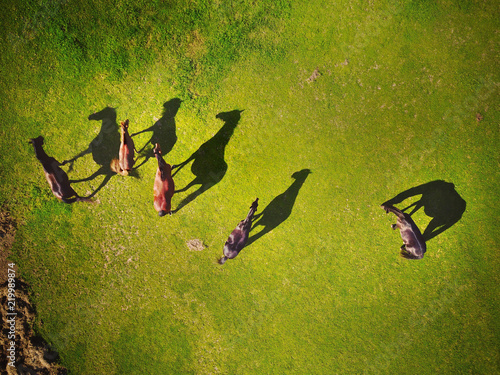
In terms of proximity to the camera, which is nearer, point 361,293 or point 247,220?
point 247,220

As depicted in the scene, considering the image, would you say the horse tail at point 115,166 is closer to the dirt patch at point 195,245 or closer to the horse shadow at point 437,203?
the dirt patch at point 195,245

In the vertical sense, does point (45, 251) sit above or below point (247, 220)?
above

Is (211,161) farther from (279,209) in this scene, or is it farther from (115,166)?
(115,166)

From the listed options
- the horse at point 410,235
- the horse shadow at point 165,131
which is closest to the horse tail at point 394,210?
the horse at point 410,235

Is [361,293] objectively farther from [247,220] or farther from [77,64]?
[77,64]

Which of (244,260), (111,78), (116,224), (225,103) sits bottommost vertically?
(244,260)

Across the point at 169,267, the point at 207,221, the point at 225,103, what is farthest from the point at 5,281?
the point at 225,103

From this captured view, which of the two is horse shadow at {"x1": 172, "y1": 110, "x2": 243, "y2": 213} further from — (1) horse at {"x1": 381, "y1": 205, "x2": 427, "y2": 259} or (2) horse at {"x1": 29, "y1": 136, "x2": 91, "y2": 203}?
(1) horse at {"x1": 381, "y1": 205, "x2": 427, "y2": 259}
